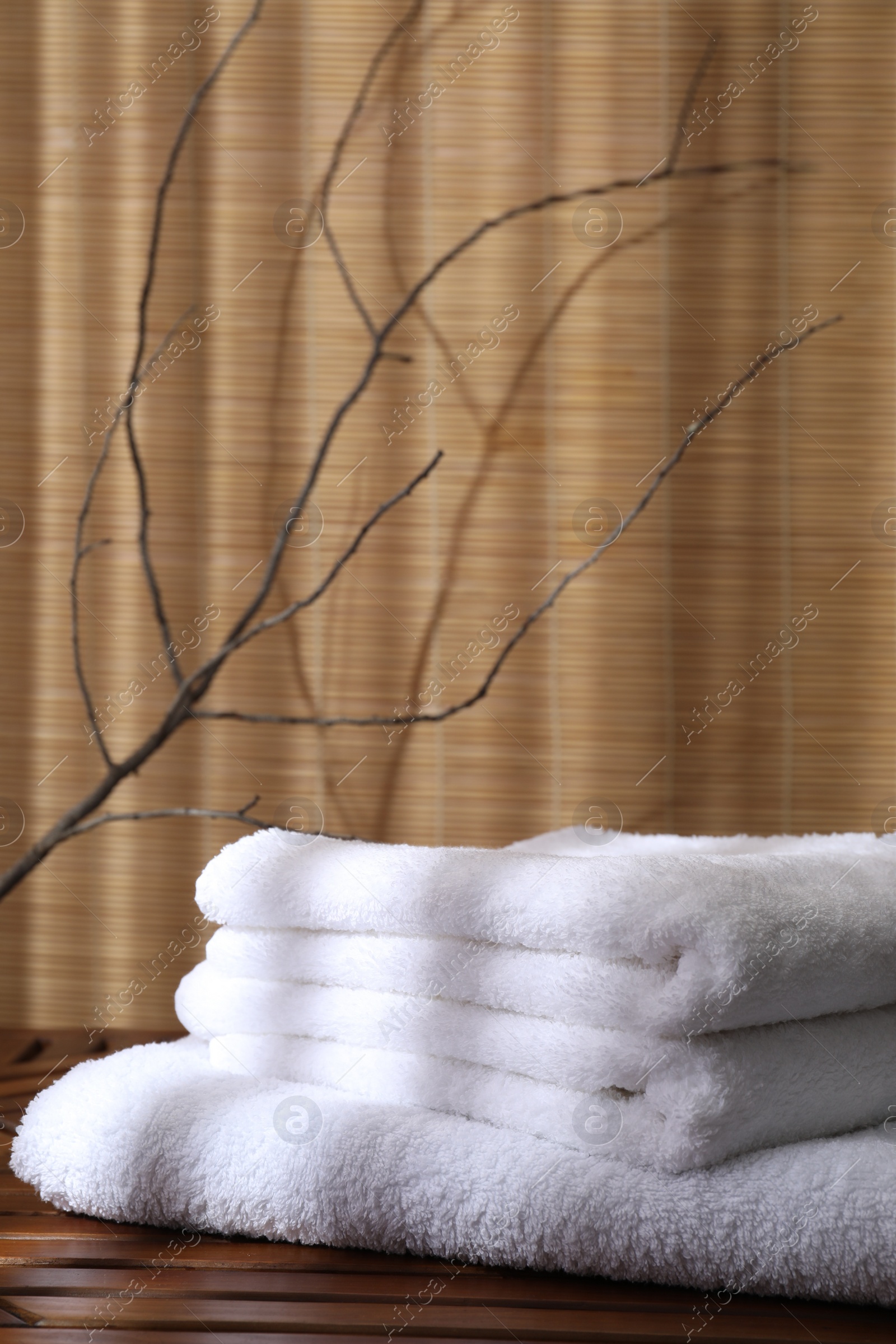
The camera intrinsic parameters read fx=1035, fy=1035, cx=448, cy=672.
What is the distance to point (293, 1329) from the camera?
40 cm

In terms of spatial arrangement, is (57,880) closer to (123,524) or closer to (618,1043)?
(123,524)

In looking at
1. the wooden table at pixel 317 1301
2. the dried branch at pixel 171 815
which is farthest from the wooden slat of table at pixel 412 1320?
the dried branch at pixel 171 815

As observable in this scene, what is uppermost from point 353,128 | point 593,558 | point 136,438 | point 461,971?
point 353,128

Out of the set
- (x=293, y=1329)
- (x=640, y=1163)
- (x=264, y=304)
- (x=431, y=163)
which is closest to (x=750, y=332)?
(x=431, y=163)

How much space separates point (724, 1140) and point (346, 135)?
0.77 metres

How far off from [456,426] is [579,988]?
0.50 metres

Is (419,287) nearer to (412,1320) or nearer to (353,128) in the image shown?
(353,128)

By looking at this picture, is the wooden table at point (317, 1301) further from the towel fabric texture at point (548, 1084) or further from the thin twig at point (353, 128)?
the thin twig at point (353, 128)

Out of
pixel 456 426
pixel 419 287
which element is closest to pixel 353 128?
pixel 419 287

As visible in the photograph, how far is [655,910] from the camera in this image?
1.47ft

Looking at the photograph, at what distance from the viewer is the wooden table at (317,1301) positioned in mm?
398

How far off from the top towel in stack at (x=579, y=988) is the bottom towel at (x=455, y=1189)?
18 millimetres

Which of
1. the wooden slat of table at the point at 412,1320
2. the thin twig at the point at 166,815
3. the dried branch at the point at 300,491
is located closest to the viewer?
the wooden slat of table at the point at 412,1320

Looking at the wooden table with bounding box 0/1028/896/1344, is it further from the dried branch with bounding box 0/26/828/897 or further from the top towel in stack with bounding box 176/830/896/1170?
the dried branch with bounding box 0/26/828/897
